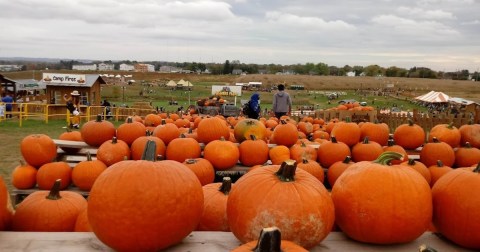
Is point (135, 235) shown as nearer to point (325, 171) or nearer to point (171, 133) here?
point (325, 171)

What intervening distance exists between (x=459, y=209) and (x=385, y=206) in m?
0.37

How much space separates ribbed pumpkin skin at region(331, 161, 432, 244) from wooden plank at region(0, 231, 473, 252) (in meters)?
0.05

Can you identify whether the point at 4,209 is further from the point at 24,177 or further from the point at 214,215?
the point at 24,177

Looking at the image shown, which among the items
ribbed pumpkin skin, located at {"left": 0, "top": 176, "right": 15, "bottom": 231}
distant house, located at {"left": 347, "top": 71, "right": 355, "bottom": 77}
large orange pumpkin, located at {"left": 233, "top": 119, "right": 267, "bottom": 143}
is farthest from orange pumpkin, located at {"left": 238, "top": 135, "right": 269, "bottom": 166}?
distant house, located at {"left": 347, "top": 71, "right": 355, "bottom": 77}

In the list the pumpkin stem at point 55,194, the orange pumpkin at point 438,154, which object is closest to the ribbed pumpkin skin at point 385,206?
the pumpkin stem at point 55,194

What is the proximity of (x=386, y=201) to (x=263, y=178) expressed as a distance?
60cm

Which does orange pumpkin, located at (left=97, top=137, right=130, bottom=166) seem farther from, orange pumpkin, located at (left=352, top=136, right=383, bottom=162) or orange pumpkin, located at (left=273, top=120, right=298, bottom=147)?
orange pumpkin, located at (left=352, top=136, right=383, bottom=162)

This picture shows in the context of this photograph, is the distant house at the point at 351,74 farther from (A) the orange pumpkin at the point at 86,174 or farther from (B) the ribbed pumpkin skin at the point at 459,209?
(B) the ribbed pumpkin skin at the point at 459,209

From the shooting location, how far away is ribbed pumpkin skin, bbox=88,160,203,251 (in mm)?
1912

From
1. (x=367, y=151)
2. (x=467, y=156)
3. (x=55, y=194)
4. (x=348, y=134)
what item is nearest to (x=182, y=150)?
(x=348, y=134)

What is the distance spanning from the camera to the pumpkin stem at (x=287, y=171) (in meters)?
2.02

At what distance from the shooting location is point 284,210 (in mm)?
1920

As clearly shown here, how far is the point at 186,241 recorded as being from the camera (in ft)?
6.79

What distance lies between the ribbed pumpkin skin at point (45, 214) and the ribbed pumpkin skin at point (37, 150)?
3.57 m
